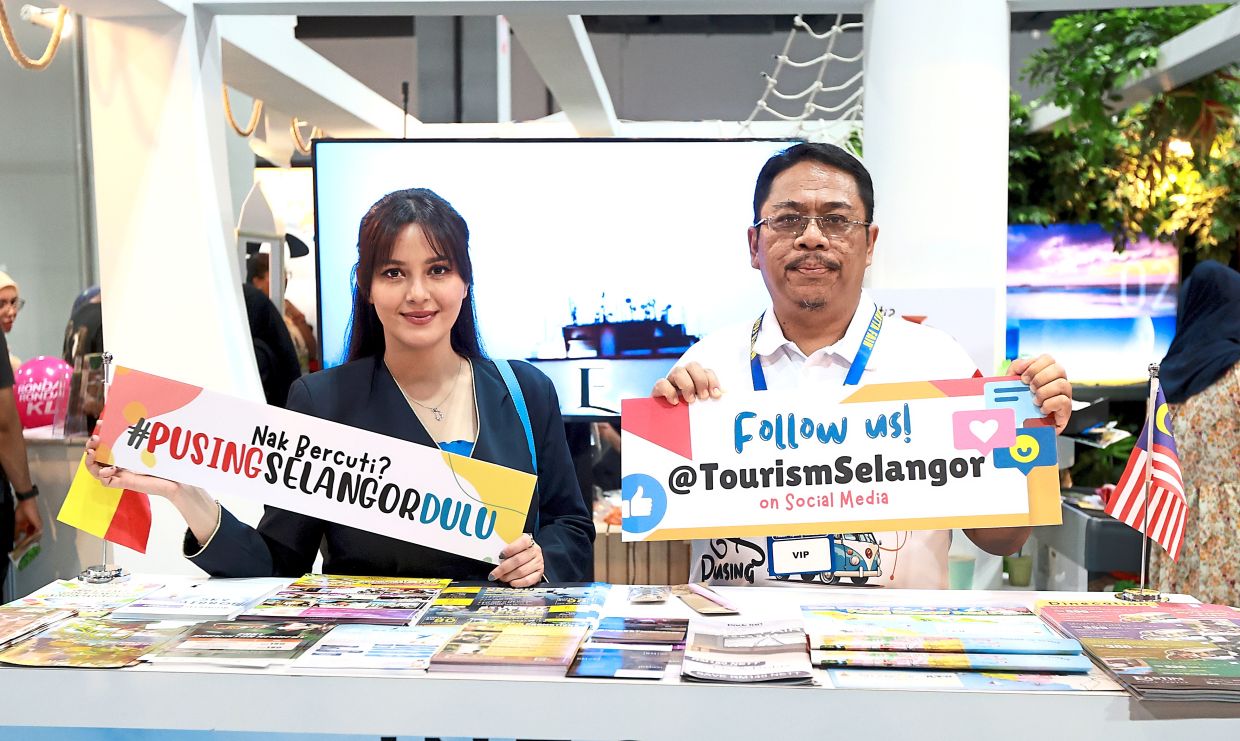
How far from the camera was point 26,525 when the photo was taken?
3850mm

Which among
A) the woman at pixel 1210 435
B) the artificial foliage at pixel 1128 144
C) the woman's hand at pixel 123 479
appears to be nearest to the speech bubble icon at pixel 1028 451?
the woman's hand at pixel 123 479

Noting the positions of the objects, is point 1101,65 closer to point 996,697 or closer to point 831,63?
point 831,63

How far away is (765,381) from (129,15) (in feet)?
7.58

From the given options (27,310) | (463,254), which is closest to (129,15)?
(463,254)

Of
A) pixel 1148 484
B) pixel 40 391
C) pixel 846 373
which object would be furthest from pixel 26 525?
pixel 1148 484

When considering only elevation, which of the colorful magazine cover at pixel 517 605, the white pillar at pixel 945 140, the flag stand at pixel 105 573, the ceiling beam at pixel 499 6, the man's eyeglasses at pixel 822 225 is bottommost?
the colorful magazine cover at pixel 517 605

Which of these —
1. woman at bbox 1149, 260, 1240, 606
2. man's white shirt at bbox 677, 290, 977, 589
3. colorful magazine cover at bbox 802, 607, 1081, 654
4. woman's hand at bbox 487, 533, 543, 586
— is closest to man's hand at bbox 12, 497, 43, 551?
woman's hand at bbox 487, 533, 543, 586

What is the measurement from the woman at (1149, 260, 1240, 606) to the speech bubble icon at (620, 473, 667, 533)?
346 centimetres

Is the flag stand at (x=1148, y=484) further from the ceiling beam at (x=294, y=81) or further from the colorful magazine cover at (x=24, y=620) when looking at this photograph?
the ceiling beam at (x=294, y=81)

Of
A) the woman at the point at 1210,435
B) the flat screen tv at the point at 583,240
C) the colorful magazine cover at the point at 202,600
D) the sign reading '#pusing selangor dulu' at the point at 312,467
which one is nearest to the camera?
the colorful magazine cover at the point at 202,600

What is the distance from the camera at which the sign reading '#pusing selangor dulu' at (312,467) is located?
1684 millimetres

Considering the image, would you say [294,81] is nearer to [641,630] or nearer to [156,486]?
[156,486]

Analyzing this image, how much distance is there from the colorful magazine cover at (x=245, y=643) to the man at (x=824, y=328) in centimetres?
78

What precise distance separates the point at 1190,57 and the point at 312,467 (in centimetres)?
503
